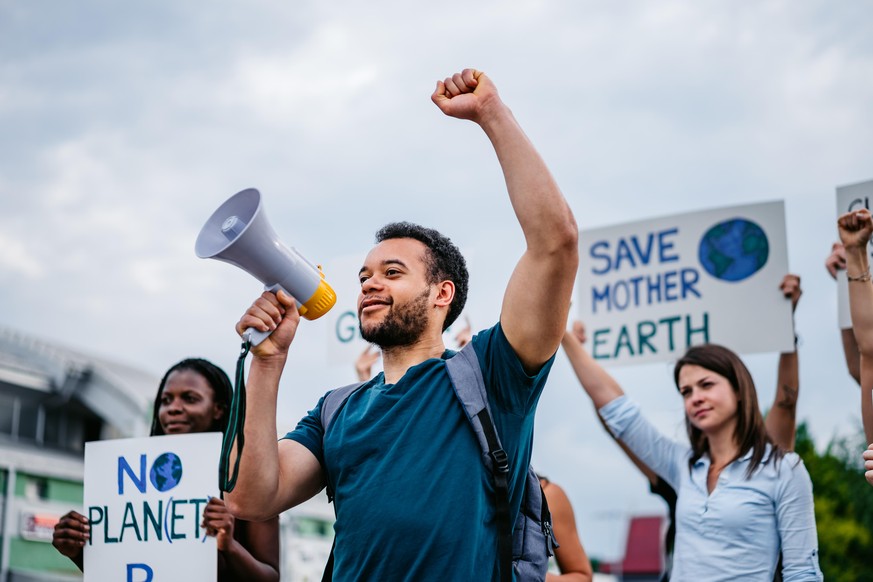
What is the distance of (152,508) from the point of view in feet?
12.5

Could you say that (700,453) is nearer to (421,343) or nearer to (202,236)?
(421,343)

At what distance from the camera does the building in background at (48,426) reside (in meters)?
12.7

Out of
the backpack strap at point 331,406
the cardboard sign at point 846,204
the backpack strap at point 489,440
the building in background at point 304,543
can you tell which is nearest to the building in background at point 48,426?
the building in background at point 304,543

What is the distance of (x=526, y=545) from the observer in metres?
2.48

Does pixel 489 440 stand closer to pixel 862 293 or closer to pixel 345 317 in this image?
pixel 862 293

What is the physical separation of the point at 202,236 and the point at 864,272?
8.16ft

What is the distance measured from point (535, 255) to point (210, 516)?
1788 millimetres

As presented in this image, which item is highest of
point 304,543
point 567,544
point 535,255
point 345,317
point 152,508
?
point 345,317

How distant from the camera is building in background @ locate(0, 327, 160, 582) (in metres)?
12.7

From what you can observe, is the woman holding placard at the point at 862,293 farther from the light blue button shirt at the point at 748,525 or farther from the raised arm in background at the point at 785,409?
the raised arm in background at the point at 785,409

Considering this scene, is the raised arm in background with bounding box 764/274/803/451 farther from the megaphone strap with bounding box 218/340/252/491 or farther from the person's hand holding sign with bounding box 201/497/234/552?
the megaphone strap with bounding box 218/340/252/491

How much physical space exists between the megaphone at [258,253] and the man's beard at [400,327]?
0.15m

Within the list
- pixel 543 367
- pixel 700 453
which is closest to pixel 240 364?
pixel 543 367

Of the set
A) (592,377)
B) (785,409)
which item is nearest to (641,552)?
(592,377)
